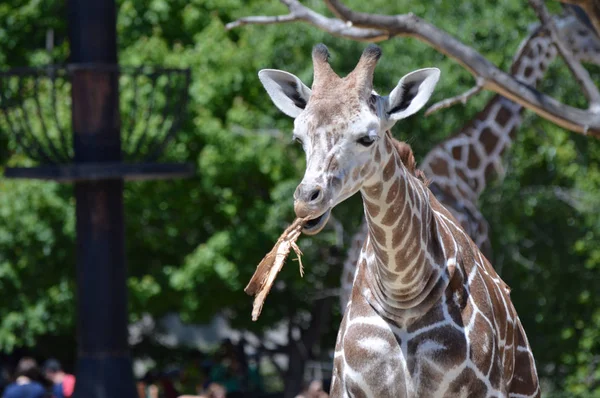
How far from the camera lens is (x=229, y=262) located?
563 inches

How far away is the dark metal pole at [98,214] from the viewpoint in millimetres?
9461

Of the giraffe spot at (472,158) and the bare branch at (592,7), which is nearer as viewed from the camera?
the bare branch at (592,7)

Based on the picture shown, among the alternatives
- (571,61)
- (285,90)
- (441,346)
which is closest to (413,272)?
(441,346)

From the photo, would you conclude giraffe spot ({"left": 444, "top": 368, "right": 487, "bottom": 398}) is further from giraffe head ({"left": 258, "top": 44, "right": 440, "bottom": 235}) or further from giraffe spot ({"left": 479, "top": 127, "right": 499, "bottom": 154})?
giraffe spot ({"left": 479, "top": 127, "right": 499, "bottom": 154})

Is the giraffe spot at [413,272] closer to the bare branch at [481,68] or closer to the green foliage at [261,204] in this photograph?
the bare branch at [481,68]

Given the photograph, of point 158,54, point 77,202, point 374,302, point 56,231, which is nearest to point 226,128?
point 158,54

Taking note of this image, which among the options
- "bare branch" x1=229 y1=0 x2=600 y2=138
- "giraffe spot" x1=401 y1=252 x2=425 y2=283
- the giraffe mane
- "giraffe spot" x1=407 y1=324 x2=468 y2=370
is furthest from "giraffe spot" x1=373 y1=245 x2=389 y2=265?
"bare branch" x1=229 y1=0 x2=600 y2=138

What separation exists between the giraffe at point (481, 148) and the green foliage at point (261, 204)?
232 cm

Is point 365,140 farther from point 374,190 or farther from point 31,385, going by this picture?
point 31,385

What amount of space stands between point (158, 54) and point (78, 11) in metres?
5.75

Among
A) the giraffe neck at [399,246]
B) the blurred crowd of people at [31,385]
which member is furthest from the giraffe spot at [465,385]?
the blurred crowd of people at [31,385]

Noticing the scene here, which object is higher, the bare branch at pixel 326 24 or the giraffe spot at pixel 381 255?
the bare branch at pixel 326 24

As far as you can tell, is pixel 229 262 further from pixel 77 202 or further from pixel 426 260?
pixel 426 260

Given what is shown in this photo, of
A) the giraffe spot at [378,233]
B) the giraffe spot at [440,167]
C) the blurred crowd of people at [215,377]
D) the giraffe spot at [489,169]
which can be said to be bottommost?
the blurred crowd of people at [215,377]
